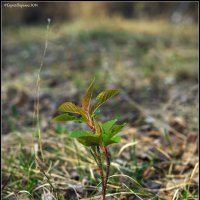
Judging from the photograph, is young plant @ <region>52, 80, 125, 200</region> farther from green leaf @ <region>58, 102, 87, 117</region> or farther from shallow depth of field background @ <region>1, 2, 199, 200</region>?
shallow depth of field background @ <region>1, 2, 199, 200</region>

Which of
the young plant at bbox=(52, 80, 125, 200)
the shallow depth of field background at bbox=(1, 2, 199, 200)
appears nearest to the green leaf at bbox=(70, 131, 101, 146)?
the young plant at bbox=(52, 80, 125, 200)

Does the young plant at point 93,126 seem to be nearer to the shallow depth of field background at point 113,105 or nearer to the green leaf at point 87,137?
the green leaf at point 87,137

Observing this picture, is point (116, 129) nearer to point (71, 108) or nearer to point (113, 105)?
point (71, 108)

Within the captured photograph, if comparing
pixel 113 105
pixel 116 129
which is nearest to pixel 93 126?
pixel 116 129

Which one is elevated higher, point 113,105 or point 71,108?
point 71,108

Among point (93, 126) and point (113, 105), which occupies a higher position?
point (93, 126)

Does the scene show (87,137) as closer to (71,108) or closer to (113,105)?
(71,108)

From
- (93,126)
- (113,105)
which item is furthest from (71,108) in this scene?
(113,105)

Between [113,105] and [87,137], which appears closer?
[87,137]

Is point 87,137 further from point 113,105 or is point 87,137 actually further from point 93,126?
point 113,105

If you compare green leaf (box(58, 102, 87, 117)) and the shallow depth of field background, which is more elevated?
green leaf (box(58, 102, 87, 117))
